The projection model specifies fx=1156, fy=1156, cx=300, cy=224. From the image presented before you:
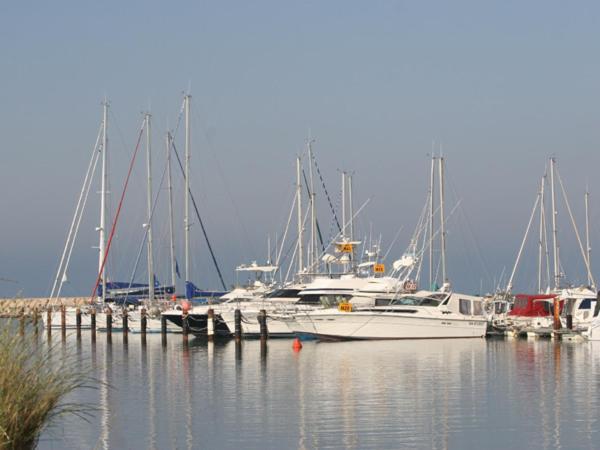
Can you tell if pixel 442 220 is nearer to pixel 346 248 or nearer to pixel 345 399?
pixel 346 248

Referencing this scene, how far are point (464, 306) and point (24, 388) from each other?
39407mm

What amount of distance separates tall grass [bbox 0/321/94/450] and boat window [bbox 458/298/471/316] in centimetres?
3776

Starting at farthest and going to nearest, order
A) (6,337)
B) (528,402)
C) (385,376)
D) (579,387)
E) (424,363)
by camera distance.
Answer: (424,363)
(385,376)
(579,387)
(528,402)
(6,337)

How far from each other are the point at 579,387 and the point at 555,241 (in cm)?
3659

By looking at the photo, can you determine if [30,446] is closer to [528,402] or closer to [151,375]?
[528,402]

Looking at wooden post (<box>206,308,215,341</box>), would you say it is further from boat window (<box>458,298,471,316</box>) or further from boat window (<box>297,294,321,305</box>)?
boat window (<box>458,298,471,316</box>)

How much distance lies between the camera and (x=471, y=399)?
3036 centimetres

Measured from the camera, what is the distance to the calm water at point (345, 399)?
23.3 m

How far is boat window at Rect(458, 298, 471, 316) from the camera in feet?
176

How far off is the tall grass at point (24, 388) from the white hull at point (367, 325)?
34.8m

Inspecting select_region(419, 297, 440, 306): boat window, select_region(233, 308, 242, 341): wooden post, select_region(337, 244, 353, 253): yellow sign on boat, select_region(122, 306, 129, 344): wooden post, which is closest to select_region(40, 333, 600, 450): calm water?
select_region(233, 308, 242, 341): wooden post

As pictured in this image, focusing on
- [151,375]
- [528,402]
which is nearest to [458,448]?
[528,402]

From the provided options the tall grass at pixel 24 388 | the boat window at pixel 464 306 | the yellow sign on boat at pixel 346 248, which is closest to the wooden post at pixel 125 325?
the yellow sign on boat at pixel 346 248

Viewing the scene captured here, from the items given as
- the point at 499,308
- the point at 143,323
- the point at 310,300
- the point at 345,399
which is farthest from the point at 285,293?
the point at 345,399
